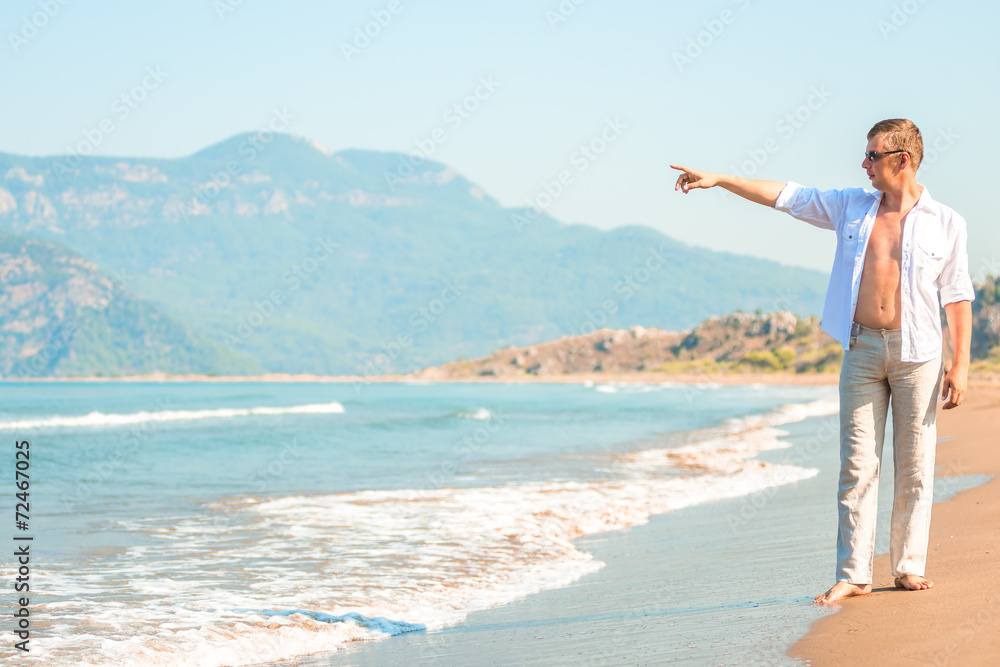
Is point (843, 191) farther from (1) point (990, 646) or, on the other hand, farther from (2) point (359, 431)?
(2) point (359, 431)

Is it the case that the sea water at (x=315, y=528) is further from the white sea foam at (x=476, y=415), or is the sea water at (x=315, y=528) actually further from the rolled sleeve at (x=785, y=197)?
the white sea foam at (x=476, y=415)

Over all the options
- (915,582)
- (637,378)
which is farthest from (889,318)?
(637,378)

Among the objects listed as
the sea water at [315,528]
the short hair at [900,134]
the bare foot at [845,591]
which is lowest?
the sea water at [315,528]

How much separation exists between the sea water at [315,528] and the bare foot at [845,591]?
2.08 metres

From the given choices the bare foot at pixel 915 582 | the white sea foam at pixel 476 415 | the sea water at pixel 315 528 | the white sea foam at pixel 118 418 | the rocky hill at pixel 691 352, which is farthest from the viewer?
the rocky hill at pixel 691 352

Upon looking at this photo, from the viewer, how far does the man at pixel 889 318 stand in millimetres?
3688

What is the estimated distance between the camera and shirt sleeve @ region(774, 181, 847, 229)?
12.7 feet

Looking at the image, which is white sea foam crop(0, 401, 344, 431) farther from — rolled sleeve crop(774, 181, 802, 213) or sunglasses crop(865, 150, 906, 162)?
sunglasses crop(865, 150, 906, 162)

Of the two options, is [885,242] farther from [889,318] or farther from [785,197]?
[785,197]

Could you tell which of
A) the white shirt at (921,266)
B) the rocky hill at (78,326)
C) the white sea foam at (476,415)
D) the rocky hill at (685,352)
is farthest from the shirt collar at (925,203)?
the rocky hill at (78,326)

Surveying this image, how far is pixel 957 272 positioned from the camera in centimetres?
372

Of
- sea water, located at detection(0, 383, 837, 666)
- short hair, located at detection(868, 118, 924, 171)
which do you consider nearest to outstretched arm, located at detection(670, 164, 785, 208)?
short hair, located at detection(868, 118, 924, 171)

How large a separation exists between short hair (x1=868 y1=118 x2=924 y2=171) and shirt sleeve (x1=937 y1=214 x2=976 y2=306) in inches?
14.0

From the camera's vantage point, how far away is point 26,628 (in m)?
4.67
